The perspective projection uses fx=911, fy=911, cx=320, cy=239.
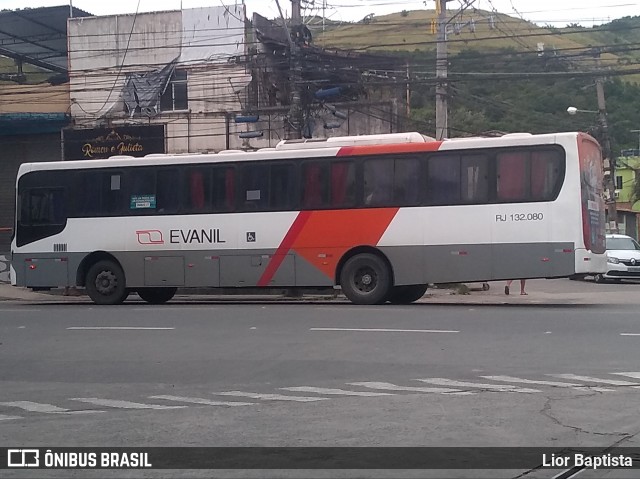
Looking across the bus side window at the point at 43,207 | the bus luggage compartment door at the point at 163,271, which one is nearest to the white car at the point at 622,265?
the bus luggage compartment door at the point at 163,271

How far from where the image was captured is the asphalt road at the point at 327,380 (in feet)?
25.5

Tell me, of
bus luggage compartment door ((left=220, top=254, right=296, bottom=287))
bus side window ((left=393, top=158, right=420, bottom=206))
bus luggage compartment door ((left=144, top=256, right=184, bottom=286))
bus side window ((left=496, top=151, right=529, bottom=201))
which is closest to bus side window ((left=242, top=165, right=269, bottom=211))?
bus luggage compartment door ((left=220, top=254, right=296, bottom=287))

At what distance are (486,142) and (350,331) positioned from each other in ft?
19.0

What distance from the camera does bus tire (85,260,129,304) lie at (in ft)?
68.6

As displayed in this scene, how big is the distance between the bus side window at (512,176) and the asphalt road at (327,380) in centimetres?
231

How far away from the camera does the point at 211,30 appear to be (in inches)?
1464

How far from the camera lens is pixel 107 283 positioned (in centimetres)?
2106

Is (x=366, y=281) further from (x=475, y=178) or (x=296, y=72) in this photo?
(x=296, y=72)

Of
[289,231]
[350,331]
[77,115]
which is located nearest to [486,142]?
[289,231]

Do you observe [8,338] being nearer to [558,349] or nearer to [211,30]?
[558,349]

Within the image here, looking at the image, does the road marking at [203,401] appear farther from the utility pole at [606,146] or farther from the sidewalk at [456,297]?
the utility pole at [606,146]

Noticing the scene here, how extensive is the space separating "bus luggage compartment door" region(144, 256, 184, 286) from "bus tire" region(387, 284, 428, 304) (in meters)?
4.73

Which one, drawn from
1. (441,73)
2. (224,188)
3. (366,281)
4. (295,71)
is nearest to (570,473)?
(366,281)

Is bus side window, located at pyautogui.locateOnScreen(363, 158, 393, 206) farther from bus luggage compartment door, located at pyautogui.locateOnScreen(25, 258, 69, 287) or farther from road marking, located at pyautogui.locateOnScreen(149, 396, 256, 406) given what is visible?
road marking, located at pyautogui.locateOnScreen(149, 396, 256, 406)
